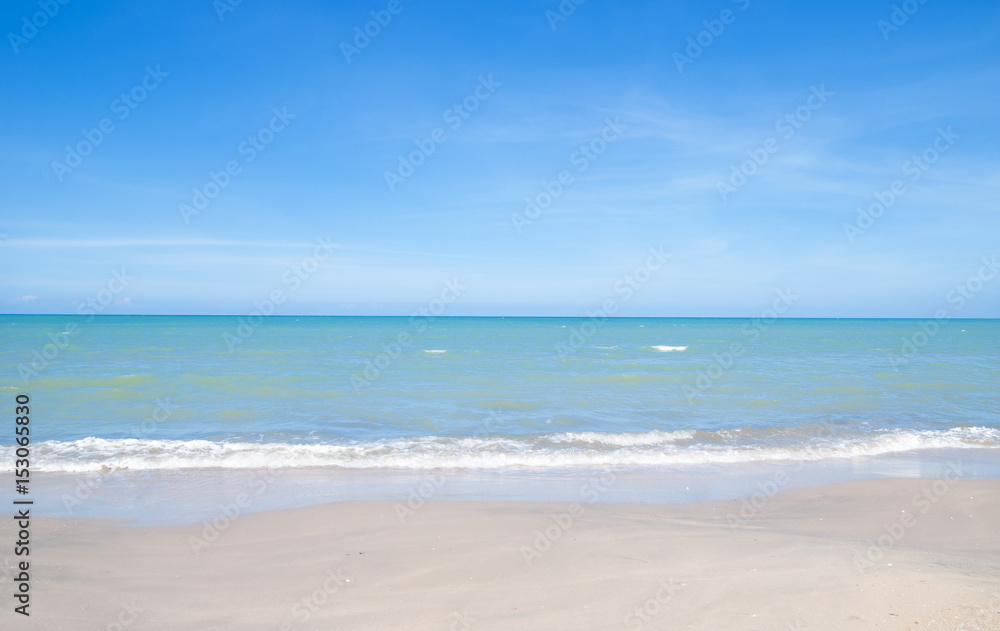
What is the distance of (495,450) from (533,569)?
17.9 feet

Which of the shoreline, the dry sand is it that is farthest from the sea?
the dry sand

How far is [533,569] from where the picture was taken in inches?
219

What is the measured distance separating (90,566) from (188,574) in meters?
1.13

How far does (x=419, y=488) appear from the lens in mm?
8492

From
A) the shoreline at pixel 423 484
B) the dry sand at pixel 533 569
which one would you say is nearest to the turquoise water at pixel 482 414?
the shoreline at pixel 423 484

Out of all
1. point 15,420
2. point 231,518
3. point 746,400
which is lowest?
point 231,518

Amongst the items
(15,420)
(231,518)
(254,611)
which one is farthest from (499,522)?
(15,420)

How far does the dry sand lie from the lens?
4633 millimetres

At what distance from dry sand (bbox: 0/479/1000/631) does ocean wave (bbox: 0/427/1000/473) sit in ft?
8.61

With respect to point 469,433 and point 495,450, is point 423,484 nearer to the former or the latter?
point 495,450

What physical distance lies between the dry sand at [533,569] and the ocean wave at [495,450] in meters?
2.62

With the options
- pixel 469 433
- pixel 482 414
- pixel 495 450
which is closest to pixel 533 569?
pixel 495 450

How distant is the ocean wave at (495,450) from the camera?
9977mm

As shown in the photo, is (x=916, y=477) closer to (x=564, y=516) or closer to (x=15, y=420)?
(x=564, y=516)
